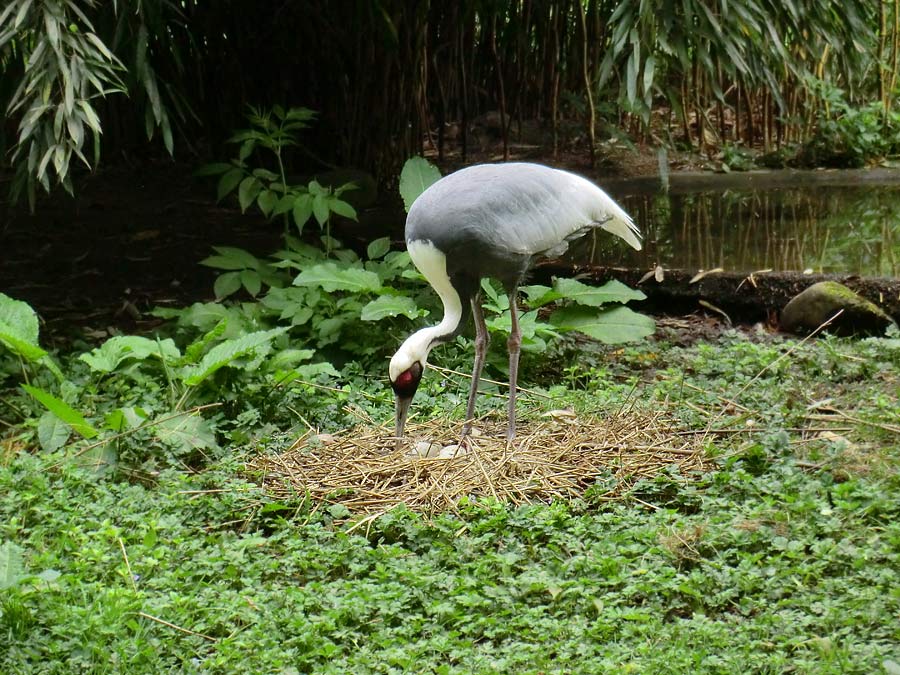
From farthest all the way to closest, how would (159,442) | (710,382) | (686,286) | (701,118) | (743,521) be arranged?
1. (701,118)
2. (686,286)
3. (710,382)
4. (159,442)
5. (743,521)

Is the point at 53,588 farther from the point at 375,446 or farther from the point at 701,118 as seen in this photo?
the point at 701,118

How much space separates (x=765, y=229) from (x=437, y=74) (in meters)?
3.19

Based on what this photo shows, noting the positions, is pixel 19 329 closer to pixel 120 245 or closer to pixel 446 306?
pixel 446 306

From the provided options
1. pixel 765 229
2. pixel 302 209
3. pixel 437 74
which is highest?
pixel 437 74

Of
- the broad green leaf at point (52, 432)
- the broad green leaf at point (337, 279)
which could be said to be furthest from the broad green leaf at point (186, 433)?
the broad green leaf at point (337, 279)

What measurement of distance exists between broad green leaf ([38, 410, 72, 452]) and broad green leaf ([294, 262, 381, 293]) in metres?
1.53

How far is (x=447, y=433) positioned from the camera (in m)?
4.91

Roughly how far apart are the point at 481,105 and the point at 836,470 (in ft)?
22.3

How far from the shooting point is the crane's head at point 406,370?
15.1 feet

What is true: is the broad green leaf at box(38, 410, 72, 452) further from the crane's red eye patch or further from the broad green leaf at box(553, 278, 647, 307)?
the broad green leaf at box(553, 278, 647, 307)

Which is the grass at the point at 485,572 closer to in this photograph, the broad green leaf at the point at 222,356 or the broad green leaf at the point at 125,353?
the broad green leaf at the point at 222,356

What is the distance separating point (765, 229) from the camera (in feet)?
25.4

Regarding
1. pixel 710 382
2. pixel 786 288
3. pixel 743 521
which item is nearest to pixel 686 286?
pixel 786 288

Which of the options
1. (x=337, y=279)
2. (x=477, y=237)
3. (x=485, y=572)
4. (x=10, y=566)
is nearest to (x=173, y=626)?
(x=10, y=566)
